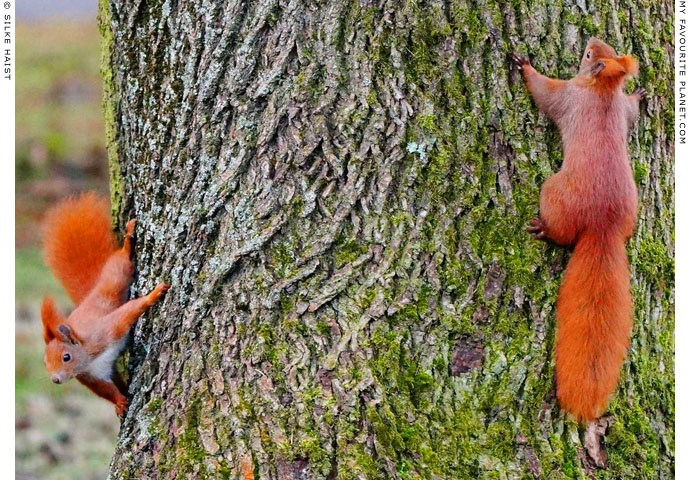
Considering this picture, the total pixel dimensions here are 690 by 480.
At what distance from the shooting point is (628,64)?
2219 mm

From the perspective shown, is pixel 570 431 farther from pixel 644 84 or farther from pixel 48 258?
pixel 48 258

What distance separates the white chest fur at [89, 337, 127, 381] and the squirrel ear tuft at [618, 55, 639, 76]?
1.83m

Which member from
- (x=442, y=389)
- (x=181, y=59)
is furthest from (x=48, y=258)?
(x=442, y=389)

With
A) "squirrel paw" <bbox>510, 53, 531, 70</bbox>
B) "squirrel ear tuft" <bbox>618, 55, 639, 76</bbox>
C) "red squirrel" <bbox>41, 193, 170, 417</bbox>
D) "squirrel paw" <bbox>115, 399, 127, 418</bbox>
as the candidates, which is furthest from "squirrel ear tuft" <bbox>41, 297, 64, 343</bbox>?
"squirrel ear tuft" <bbox>618, 55, 639, 76</bbox>

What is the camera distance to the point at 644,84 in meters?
2.42

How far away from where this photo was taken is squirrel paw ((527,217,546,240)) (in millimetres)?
2186

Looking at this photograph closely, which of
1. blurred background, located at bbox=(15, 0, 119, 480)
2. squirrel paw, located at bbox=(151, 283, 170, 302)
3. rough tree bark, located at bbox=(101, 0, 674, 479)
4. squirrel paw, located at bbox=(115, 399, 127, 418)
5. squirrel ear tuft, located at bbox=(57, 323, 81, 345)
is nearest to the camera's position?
rough tree bark, located at bbox=(101, 0, 674, 479)

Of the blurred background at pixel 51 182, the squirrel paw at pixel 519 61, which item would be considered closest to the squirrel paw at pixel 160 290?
the squirrel paw at pixel 519 61

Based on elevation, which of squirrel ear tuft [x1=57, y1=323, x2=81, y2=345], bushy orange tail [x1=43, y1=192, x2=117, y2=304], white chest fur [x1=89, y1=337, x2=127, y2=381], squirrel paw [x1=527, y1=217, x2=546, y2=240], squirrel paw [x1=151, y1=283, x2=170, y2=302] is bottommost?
white chest fur [x1=89, y1=337, x2=127, y2=381]

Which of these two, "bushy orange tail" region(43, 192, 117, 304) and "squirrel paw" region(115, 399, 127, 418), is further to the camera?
"bushy orange tail" region(43, 192, 117, 304)

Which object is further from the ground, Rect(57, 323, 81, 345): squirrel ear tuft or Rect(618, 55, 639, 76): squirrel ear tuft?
Rect(618, 55, 639, 76): squirrel ear tuft

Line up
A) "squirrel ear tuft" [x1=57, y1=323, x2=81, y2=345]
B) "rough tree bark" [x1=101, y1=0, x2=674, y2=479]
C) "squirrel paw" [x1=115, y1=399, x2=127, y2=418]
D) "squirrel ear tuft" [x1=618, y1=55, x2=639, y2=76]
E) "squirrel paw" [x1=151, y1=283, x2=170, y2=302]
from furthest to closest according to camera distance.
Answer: "squirrel ear tuft" [x1=57, y1=323, x2=81, y2=345]
"squirrel paw" [x1=115, y1=399, x2=127, y2=418]
"squirrel paw" [x1=151, y1=283, x2=170, y2=302]
"squirrel ear tuft" [x1=618, y1=55, x2=639, y2=76]
"rough tree bark" [x1=101, y1=0, x2=674, y2=479]

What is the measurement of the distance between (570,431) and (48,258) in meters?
1.89

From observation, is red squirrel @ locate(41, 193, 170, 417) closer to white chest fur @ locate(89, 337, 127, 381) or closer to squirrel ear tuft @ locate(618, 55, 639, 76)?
white chest fur @ locate(89, 337, 127, 381)
